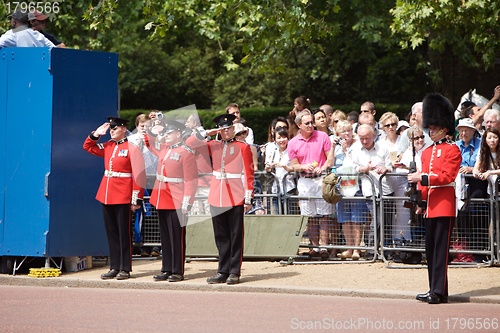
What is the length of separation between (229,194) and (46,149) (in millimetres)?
2532

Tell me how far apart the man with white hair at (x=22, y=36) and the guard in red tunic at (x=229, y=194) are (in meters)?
2.78

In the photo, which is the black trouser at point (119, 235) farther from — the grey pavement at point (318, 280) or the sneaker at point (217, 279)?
the sneaker at point (217, 279)

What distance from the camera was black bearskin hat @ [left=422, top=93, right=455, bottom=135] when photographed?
11195 mm

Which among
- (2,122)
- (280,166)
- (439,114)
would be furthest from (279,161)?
(439,114)

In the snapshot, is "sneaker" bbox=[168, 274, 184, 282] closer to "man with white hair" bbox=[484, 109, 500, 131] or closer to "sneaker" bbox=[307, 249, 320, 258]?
"sneaker" bbox=[307, 249, 320, 258]

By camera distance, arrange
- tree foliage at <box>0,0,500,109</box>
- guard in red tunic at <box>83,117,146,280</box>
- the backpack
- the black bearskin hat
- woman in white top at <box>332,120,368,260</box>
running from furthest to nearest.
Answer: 1. tree foliage at <box>0,0,500,109</box>
2. woman in white top at <box>332,120,368,260</box>
3. the backpack
4. guard in red tunic at <box>83,117,146,280</box>
5. the black bearskin hat

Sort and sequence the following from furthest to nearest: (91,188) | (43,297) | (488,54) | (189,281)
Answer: (488,54)
(91,188)
(189,281)
(43,297)

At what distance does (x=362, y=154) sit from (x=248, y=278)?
264 cm

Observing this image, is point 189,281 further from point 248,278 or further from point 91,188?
point 91,188

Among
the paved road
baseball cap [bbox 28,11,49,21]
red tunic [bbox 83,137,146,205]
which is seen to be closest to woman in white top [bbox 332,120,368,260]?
the paved road

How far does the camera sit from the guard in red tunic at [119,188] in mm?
12945

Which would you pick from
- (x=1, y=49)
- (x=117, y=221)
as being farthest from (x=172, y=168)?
(x=1, y=49)

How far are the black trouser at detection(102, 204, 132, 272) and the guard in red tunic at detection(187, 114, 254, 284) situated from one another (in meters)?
1.17

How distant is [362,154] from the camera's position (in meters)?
14.3
